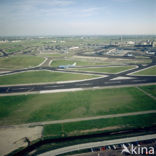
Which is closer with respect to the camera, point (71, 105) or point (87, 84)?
point (71, 105)

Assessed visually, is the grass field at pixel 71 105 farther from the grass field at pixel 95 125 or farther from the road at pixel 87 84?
the road at pixel 87 84

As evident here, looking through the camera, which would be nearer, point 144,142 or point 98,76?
point 144,142

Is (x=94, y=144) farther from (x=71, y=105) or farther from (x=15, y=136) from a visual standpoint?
(x=15, y=136)

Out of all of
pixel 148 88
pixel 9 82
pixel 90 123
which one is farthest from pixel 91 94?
→ pixel 9 82

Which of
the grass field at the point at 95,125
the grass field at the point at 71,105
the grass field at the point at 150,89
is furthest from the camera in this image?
the grass field at the point at 150,89

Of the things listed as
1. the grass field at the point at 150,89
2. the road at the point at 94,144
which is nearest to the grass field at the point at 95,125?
the road at the point at 94,144

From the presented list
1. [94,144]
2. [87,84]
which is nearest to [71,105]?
[94,144]

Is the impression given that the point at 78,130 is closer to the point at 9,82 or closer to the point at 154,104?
the point at 154,104
